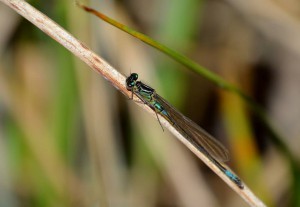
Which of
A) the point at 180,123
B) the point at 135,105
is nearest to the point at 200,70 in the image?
the point at 180,123

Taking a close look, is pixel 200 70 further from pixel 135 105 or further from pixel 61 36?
pixel 135 105

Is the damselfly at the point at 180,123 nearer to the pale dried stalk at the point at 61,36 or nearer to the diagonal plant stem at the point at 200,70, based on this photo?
the diagonal plant stem at the point at 200,70

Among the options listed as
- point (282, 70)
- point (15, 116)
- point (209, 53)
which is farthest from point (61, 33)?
point (282, 70)

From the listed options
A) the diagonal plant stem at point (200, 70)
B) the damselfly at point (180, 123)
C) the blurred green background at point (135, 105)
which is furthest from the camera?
the blurred green background at point (135, 105)

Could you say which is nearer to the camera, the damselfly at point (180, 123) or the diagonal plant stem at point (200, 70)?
the diagonal plant stem at point (200, 70)

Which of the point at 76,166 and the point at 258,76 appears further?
the point at 258,76

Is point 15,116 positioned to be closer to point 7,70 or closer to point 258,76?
point 7,70

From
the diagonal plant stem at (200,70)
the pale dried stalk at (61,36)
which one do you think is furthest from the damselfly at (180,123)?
the pale dried stalk at (61,36)

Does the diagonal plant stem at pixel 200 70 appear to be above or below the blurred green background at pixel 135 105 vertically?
below

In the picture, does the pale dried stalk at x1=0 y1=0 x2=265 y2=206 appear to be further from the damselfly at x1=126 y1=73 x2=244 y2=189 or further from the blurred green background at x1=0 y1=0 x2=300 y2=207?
the blurred green background at x1=0 y1=0 x2=300 y2=207
